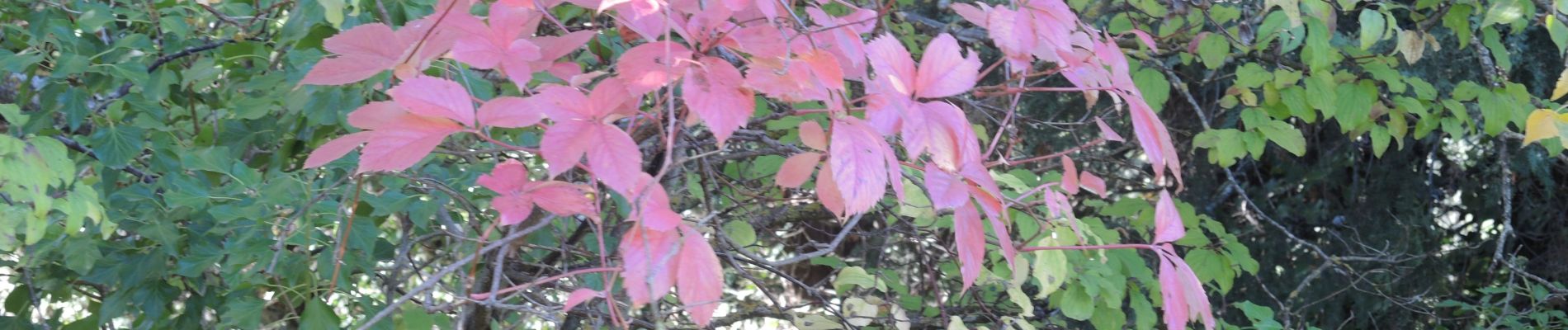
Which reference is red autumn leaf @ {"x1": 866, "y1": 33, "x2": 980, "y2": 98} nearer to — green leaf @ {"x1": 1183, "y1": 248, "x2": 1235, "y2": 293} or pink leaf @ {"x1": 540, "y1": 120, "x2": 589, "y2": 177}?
pink leaf @ {"x1": 540, "y1": 120, "x2": 589, "y2": 177}

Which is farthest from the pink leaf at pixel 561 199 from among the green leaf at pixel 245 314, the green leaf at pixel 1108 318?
the green leaf at pixel 1108 318

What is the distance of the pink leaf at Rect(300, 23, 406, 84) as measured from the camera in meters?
0.84

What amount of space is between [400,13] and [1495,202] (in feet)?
9.52

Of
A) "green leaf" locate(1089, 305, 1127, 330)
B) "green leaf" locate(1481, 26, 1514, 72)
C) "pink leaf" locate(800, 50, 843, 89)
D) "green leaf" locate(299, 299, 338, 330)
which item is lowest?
"green leaf" locate(1089, 305, 1127, 330)

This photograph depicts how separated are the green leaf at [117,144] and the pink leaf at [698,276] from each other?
4.01ft

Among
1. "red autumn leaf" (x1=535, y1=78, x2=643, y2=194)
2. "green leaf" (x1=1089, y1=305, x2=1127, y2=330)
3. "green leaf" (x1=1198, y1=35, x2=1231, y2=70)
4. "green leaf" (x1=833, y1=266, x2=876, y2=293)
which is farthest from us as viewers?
"green leaf" (x1=1198, y1=35, x2=1231, y2=70)

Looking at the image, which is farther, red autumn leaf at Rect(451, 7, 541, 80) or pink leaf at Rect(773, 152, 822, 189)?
pink leaf at Rect(773, 152, 822, 189)

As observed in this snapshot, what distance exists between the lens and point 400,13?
1.56 m

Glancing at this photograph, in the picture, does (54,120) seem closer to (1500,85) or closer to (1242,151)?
(1242,151)

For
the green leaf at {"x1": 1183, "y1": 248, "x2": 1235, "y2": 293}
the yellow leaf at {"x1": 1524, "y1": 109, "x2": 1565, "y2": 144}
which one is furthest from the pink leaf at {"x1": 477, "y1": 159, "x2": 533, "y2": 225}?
the green leaf at {"x1": 1183, "y1": 248, "x2": 1235, "y2": 293}

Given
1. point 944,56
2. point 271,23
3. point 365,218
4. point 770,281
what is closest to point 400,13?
point 365,218

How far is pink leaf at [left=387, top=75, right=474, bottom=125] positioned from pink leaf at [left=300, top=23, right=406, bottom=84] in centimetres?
6

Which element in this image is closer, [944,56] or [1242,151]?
[944,56]

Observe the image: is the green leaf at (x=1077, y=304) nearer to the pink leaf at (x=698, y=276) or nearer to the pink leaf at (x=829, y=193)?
the pink leaf at (x=829, y=193)
